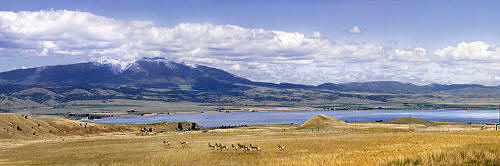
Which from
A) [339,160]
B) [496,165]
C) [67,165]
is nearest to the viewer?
[496,165]

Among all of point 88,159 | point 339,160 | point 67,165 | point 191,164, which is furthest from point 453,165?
point 88,159

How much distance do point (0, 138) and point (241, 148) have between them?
6233 centimetres

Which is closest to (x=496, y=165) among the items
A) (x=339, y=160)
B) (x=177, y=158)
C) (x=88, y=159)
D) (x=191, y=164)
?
(x=339, y=160)

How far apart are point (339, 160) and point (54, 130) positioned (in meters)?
101

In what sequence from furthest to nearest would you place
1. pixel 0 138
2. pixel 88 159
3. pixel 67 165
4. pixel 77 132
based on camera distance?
pixel 77 132 < pixel 0 138 < pixel 88 159 < pixel 67 165

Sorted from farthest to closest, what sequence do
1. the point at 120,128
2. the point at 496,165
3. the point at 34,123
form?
the point at 120,128
the point at 34,123
the point at 496,165

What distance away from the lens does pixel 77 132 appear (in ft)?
401

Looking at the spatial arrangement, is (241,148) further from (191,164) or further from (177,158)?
(191,164)

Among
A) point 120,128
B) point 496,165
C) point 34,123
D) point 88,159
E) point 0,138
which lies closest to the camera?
point 496,165

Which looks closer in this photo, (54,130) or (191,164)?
(191,164)

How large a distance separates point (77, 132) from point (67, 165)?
90739 mm

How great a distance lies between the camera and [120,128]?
146 m

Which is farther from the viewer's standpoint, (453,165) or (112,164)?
(112,164)

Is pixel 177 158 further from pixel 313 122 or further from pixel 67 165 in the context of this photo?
pixel 313 122
